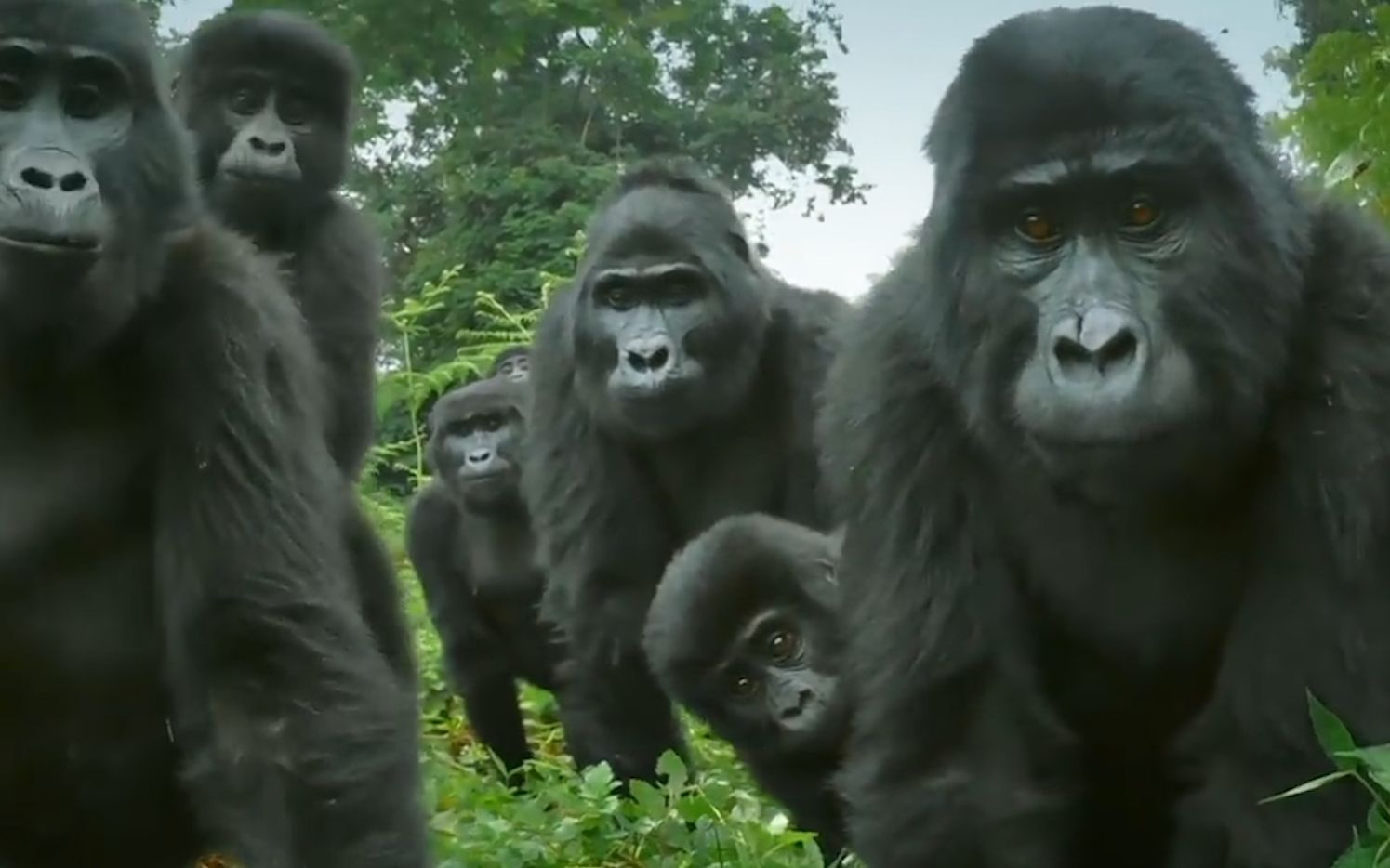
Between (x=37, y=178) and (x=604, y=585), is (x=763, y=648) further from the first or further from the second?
(x=37, y=178)

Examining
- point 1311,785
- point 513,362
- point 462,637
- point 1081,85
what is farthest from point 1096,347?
point 513,362

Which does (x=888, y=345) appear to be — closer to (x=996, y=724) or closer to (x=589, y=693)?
(x=996, y=724)

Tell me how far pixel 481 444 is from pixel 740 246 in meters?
1.95

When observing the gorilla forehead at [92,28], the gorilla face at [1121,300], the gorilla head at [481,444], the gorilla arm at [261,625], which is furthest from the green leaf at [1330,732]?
the gorilla head at [481,444]

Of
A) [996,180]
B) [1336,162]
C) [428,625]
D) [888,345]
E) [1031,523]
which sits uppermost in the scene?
[1336,162]

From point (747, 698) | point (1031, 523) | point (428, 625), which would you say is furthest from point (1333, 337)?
point (428, 625)

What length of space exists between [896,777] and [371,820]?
0.84m

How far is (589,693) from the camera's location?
520 cm

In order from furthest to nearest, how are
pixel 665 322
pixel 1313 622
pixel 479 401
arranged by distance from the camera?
pixel 479 401 < pixel 665 322 < pixel 1313 622

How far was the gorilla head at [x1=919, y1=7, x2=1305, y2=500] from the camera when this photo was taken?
8.00 feet

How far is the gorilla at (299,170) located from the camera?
4.90m

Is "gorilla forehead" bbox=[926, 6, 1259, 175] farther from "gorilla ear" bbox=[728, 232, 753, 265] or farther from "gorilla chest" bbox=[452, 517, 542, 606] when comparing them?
"gorilla chest" bbox=[452, 517, 542, 606]

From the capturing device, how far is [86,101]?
301cm

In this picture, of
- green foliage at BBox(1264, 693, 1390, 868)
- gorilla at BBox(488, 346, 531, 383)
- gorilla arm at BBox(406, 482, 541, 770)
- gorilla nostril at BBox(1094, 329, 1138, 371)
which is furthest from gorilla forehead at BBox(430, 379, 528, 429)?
green foliage at BBox(1264, 693, 1390, 868)
